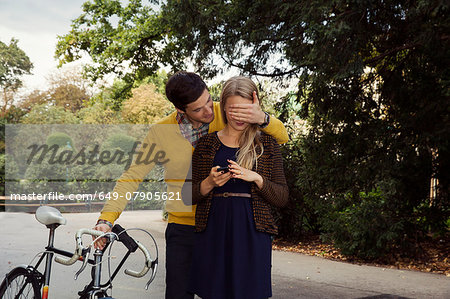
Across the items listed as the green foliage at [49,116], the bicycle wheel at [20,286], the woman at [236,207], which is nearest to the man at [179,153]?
the woman at [236,207]

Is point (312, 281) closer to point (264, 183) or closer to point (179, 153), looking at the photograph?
point (179, 153)

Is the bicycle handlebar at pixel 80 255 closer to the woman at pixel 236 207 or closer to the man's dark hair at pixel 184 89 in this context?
the woman at pixel 236 207

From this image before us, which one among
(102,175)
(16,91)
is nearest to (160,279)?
(102,175)

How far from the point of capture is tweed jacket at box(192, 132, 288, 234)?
2572 millimetres

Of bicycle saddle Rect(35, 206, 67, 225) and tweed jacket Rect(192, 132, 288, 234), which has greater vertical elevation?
tweed jacket Rect(192, 132, 288, 234)

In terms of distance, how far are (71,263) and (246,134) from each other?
106cm

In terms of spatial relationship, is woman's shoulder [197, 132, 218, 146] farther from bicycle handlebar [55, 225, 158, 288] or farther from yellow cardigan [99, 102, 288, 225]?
bicycle handlebar [55, 225, 158, 288]

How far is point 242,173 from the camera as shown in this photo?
2.42 metres

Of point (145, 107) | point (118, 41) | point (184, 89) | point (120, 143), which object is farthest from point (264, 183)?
point (145, 107)

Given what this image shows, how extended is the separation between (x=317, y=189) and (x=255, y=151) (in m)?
8.13

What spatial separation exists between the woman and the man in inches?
5.1

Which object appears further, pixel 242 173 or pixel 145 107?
pixel 145 107

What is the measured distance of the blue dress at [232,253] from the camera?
251cm

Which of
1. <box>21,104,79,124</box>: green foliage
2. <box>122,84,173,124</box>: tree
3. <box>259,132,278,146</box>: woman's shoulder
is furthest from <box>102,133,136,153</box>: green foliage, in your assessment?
<box>259,132,278,146</box>: woman's shoulder
